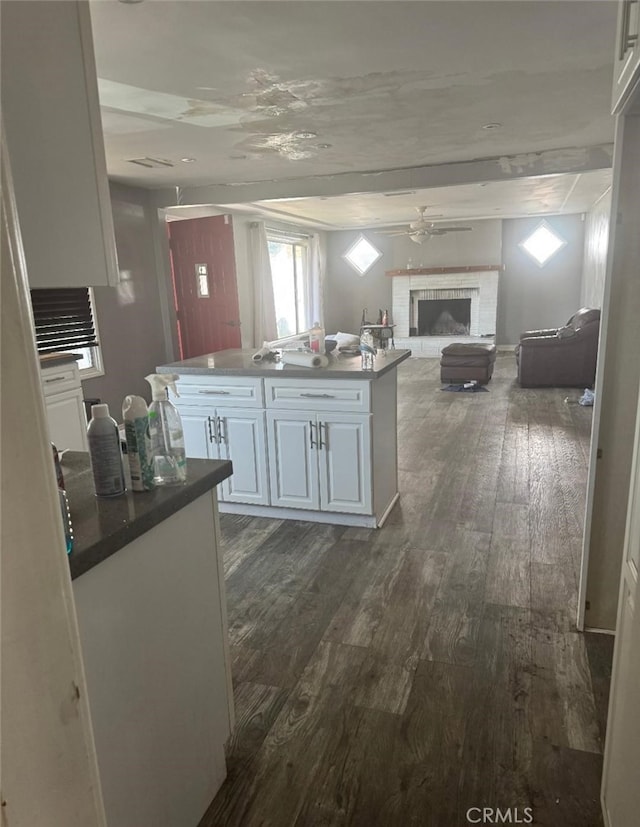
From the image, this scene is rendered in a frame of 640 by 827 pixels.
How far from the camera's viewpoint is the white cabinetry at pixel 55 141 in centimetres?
97

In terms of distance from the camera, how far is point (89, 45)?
1.10 metres

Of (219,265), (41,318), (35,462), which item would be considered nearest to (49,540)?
(35,462)

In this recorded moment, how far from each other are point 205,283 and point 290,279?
4123 millimetres

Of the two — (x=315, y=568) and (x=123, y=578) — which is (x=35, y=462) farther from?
(x=315, y=568)

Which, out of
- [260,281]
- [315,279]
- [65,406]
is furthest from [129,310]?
[315,279]

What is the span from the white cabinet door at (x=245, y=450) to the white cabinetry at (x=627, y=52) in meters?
2.33

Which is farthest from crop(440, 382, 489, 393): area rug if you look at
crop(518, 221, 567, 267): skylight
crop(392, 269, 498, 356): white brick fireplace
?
crop(518, 221, 567, 267): skylight

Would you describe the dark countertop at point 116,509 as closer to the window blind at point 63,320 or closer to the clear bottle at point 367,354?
the clear bottle at point 367,354

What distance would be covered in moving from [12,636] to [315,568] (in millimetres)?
2534

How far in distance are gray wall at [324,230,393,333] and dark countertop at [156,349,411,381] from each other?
24.6 ft

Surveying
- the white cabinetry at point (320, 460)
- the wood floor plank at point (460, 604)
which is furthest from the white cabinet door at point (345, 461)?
the wood floor plank at point (460, 604)

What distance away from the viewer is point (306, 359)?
3332mm

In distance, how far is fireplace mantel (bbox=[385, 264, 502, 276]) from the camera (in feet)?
32.4

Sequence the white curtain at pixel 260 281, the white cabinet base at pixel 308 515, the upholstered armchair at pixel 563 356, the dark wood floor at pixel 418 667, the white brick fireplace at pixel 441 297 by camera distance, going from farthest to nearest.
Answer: the white brick fireplace at pixel 441 297 < the white curtain at pixel 260 281 < the upholstered armchair at pixel 563 356 < the white cabinet base at pixel 308 515 < the dark wood floor at pixel 418 667
